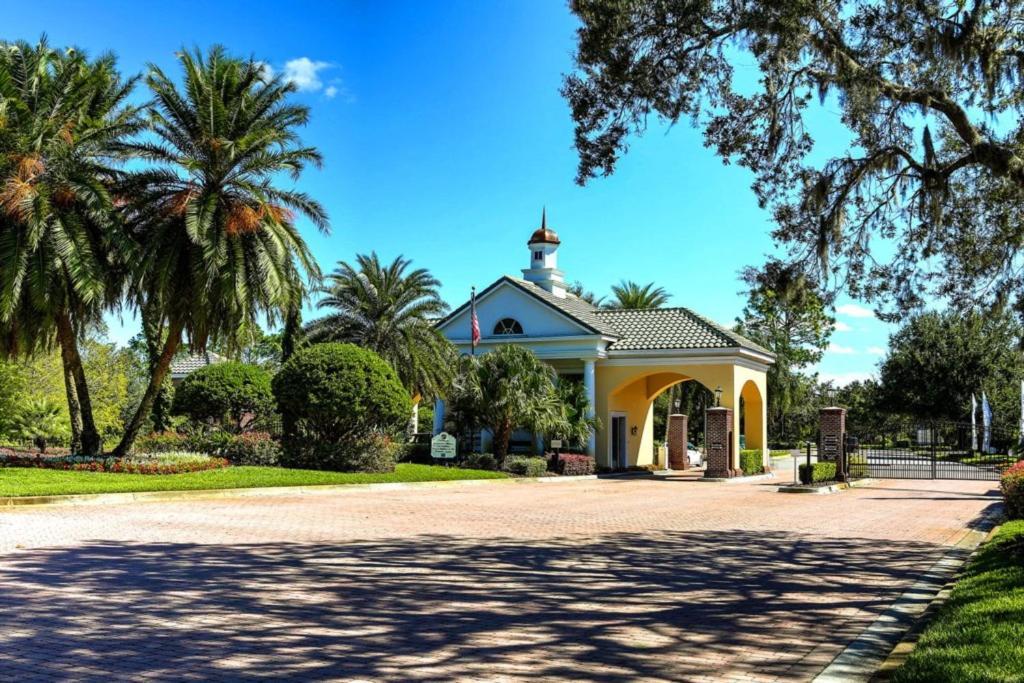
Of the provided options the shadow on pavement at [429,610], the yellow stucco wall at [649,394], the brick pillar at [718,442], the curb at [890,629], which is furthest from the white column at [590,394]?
the curb at [890,629]

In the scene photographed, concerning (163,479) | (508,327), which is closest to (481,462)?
(508,327)

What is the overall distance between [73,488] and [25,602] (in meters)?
10.2

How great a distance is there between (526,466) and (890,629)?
899 inches

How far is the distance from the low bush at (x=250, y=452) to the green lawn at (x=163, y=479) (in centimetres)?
181

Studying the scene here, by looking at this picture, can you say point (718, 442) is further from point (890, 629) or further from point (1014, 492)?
point (890, 629)

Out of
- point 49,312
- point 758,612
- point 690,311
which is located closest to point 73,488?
point 49,312

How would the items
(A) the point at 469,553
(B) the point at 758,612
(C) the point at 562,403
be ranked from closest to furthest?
(B) the point at 758,612 → (A) the point at 469,553 → (C) the point at 562,403

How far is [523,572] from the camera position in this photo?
33.0 feet

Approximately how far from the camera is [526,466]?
3016cm

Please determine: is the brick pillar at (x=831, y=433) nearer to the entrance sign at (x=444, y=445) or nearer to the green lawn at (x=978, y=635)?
the entrance sign at (x=444, y=445)

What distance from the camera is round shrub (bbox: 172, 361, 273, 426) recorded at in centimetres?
3206

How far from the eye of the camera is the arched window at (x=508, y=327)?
37281 mm

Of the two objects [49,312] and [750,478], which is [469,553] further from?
[750,478]

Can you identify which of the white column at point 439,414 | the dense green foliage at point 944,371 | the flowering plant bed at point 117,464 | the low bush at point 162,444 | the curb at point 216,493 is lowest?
the curb at point 216,493
